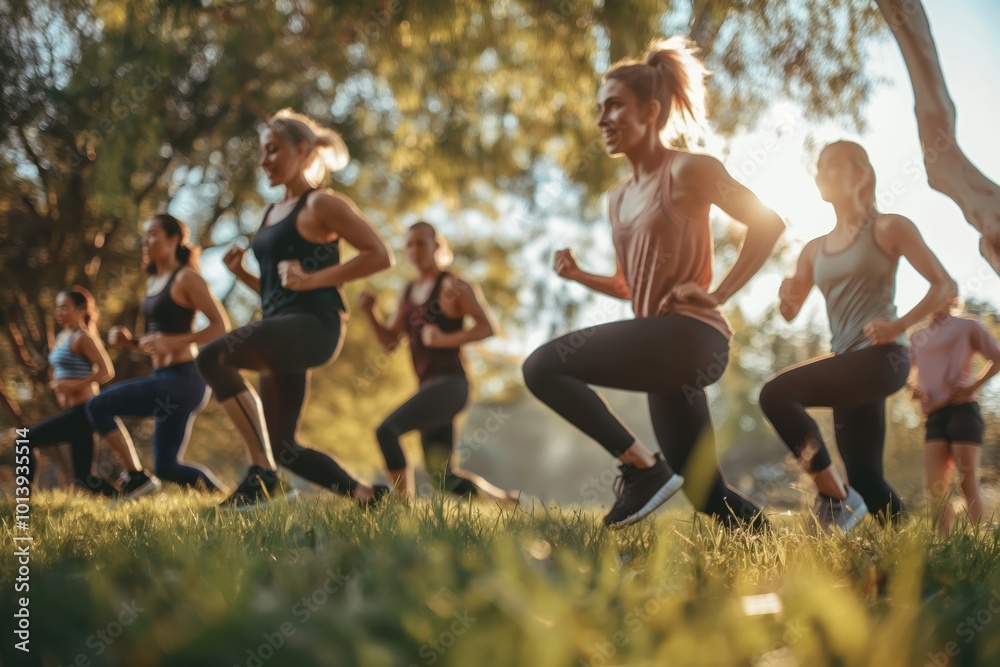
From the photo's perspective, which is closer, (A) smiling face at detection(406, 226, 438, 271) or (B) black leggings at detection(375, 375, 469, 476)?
(B) black leggings at detection(375, 375, 469, 476)

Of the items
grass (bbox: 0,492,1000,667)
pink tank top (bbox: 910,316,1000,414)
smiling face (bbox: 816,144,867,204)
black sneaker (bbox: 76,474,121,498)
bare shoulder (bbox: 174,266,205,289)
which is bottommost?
black sneaker (bbox: 76,474,121,498)

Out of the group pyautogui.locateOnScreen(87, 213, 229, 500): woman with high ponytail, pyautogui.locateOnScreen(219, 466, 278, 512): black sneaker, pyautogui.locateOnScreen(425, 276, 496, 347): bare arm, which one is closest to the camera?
pyautogui.locateOnScreen(219, 466, 278, 512): black sneaker

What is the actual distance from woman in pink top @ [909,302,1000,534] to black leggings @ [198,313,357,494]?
3.54 meters

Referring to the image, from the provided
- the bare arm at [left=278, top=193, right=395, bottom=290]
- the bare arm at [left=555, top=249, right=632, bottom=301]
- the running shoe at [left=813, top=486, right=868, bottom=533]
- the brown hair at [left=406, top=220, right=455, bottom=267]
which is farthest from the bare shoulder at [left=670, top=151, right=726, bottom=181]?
the brown hair at [left=406, top=220, right=455, bottom=267]

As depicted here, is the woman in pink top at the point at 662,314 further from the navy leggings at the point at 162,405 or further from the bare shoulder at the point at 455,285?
the navy leggings at the point at 162,405

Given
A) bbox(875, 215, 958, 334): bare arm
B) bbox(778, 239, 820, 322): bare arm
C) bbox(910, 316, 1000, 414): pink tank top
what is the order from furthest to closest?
bbox(910, 316, 1000, 414): pink tank top → bbox(778, 239, 820, 322): bare arm → bbox(875, 215, 958, 334): bare arm

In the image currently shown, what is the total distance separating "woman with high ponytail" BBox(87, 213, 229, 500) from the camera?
206 inches

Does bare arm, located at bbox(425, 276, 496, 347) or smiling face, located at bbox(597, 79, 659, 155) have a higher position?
smiling face, located at bbox(597, 79, 659, 155)

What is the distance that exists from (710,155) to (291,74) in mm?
9135

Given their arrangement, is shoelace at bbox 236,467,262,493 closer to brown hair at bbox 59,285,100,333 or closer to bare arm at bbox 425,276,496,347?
bare arm at bbox 425,276,496,347

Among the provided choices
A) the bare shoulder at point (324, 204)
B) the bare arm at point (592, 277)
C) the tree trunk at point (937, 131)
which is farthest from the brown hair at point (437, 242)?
the tree trunk at point (937, 131)

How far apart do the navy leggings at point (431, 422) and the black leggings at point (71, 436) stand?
2.51 meters

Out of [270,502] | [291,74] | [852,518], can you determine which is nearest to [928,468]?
A: [852,518]

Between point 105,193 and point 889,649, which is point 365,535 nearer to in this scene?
point 889,649
